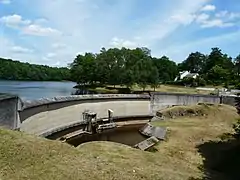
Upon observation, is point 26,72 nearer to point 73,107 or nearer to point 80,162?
point 73,107

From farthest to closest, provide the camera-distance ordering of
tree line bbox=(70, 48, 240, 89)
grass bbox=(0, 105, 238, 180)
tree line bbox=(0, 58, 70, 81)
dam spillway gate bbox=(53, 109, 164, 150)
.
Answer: tree line bbox=(0, 58, 70, 81) < tree line bbox=(70, 48, 240, 89) < dam spillway gate bbox=(53, 109, 164, 150) < grass bbox=(0, 105, 238, 180)

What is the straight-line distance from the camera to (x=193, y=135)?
92.6ft

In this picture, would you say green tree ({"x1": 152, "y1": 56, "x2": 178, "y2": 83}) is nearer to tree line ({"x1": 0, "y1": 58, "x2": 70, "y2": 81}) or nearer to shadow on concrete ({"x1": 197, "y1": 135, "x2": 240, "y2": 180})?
tree line ({"x1": 0, "y1": 58, "x2": 70, "y2": 81})

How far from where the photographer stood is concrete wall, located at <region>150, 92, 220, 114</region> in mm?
44875

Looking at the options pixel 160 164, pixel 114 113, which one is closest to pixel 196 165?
pixel 160 164

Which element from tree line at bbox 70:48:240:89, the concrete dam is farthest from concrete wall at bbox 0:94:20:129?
tree line at bbox 70:48:240:89

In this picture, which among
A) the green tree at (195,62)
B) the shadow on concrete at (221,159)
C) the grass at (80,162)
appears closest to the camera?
the grass at (80,162)

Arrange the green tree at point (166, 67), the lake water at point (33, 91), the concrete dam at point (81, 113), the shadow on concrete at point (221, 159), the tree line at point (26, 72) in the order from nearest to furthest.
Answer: the shadow on concrete at point (221, 159) → the concrete dam at point (81, 113) → the lake water at point (33, 91) → the green tree at point (166, 67) → the tree line at point (26, 72)

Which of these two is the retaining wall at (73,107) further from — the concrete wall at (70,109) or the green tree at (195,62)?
the green tree at (195,62)

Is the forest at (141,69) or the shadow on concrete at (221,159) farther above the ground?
the forest at (141,69)

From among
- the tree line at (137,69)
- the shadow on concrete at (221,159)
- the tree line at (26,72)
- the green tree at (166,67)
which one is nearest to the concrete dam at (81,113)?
the shadow on concrete at (221,159)

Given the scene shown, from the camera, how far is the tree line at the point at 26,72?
160375mm

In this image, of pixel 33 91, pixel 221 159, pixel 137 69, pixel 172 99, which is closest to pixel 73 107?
pixel 172 99

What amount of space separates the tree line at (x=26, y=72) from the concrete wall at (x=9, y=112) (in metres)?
135
